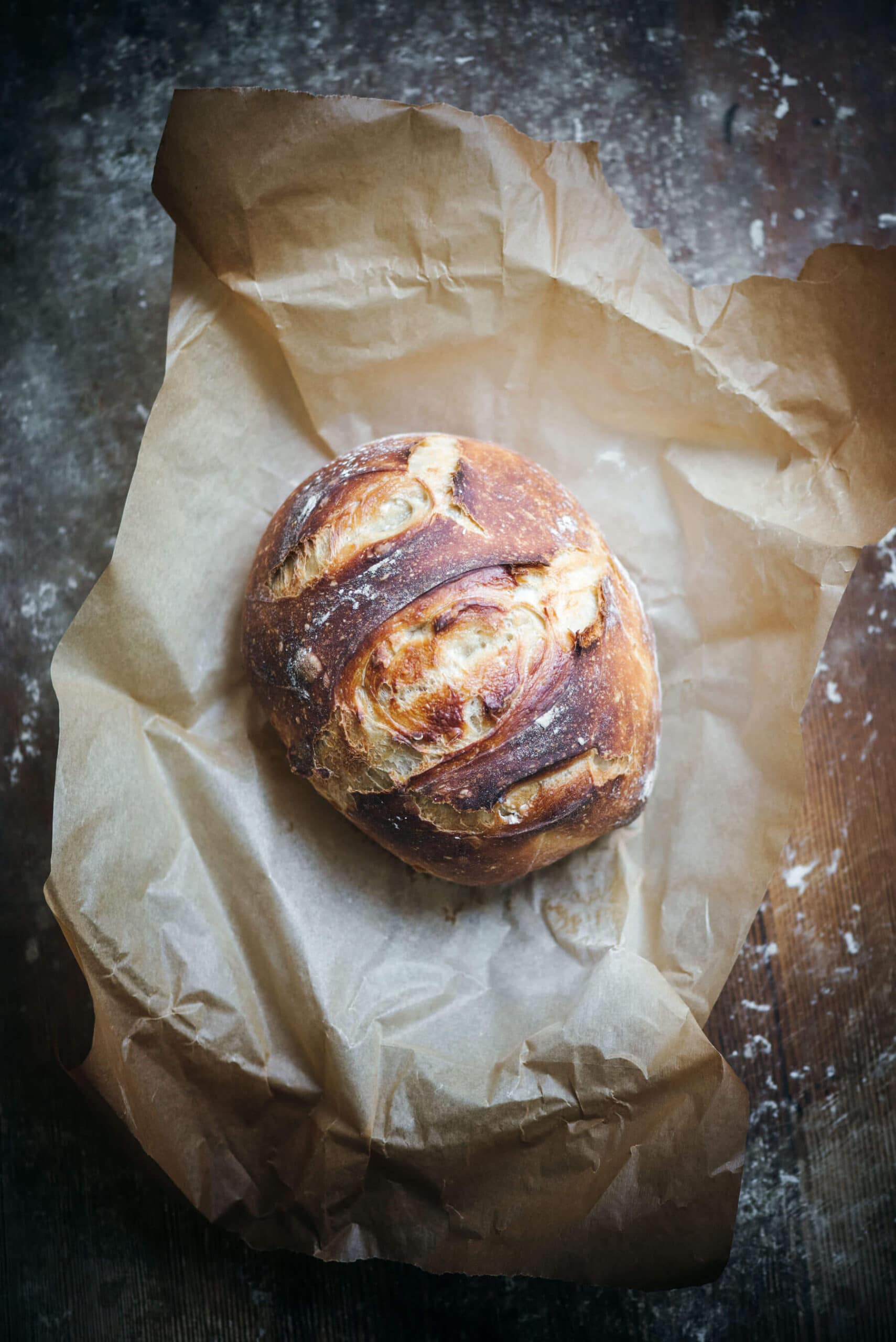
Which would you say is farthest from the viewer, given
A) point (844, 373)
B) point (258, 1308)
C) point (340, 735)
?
point (258, 1308)

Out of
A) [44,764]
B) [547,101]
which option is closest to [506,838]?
[44,764]

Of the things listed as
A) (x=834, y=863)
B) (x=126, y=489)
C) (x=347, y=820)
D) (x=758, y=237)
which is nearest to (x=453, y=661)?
(x=347, y=820)

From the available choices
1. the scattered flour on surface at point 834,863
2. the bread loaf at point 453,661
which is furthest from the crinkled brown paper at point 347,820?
the scattered flour on surface at point 834,863

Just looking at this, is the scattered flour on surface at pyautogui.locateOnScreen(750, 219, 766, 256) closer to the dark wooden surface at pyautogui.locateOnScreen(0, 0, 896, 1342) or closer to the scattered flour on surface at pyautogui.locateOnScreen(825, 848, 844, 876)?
the dark wooden surface at pyautogui.locateOnScreen(0, 0, 896, 1342)

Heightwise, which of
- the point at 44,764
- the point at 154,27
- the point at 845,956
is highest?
the point at 154,27

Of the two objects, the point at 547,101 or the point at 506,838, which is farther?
the point at 547,101

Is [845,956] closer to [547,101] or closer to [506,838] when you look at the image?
[506,838]

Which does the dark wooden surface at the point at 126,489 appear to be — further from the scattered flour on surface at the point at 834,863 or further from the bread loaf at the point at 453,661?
the bread loaf at the point at 453,661
